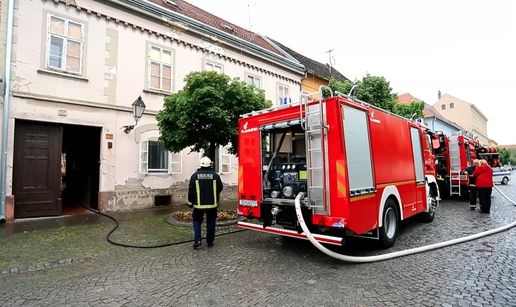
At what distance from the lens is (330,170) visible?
4586 millimetres

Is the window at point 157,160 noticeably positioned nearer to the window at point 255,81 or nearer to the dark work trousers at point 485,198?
the window at point 255,81

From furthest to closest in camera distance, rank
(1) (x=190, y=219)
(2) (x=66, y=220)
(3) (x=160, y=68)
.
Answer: (3) (x=160, y=68), (2) (x=66, y=220), (1) (x=190, y=219)

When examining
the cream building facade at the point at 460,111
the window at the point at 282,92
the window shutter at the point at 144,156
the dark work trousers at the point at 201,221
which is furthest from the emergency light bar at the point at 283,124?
the cream building facade at the point at 460,111

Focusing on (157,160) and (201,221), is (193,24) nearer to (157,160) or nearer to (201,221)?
(157,160)

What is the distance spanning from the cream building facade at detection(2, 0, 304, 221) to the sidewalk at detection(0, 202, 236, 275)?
3.62 feet

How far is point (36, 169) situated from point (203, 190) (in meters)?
5.96

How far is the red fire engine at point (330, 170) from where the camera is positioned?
179 inches

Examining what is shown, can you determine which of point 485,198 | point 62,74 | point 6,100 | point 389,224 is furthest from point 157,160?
point 485,198

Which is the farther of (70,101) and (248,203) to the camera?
(70,101)

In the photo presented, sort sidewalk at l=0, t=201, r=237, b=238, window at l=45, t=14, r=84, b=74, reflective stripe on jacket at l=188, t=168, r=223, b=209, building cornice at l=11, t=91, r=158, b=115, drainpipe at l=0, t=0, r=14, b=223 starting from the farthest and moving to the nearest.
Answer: window at l=45, t=14, r=84, b=74 → building cornice at l=11, t=91, r=158, b=115 → drainpipe at l=0, t=0, r=14, b=223 → sidewalk at l=0, t=201, r=237, b=238 → reflective stripe on jacket at l=188, t=168, r=223, b=209

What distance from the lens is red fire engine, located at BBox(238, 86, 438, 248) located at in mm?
4559

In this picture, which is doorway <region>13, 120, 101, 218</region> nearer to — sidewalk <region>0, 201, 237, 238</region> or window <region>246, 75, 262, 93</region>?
sidewalk <region>0, 201, 237, 238</region>

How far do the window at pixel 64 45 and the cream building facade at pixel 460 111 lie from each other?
7042cm

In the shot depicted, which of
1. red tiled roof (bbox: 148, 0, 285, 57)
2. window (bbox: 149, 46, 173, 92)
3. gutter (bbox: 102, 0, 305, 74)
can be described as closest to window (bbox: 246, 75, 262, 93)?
gutter (bbox: 102, 0, 305, 74)
